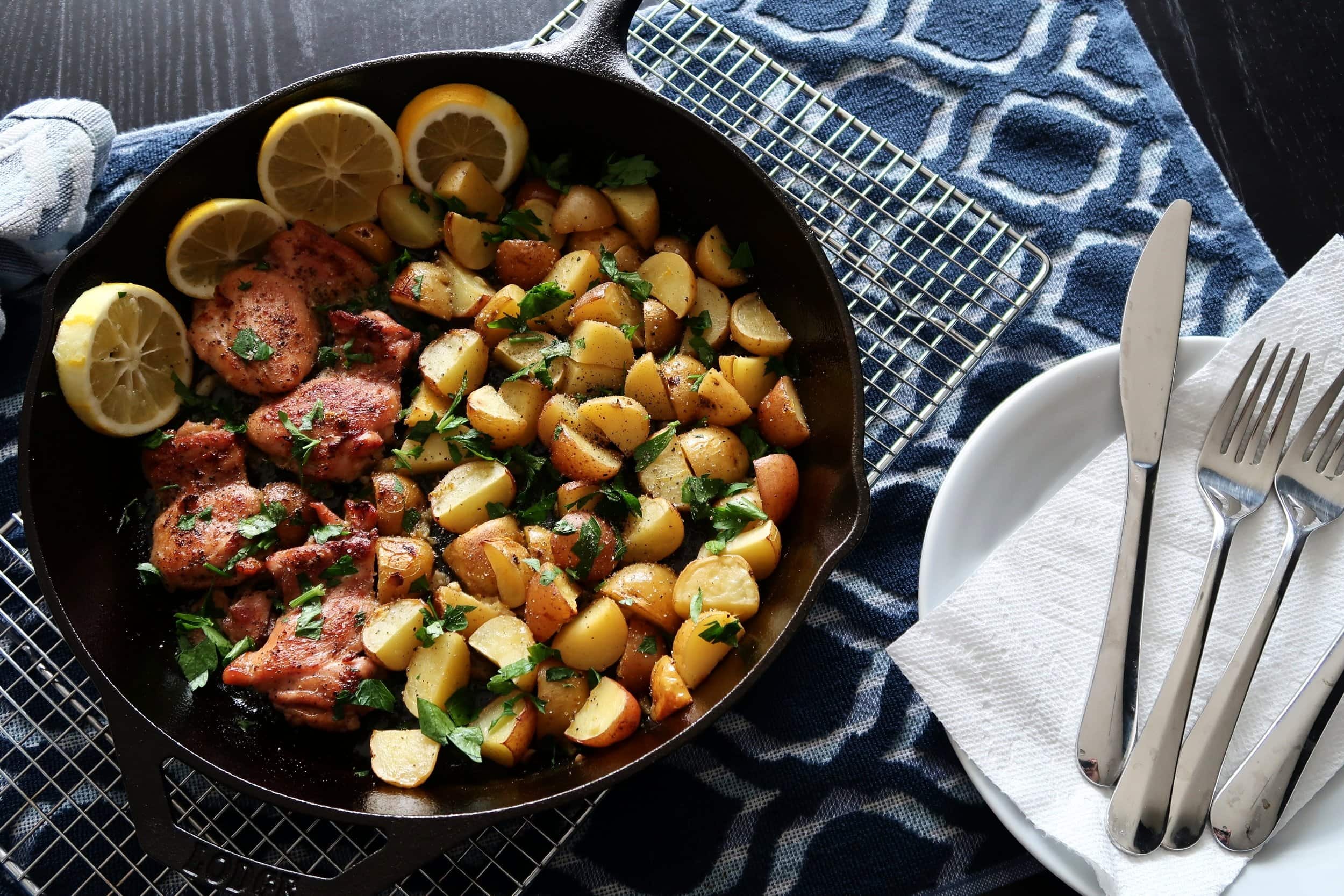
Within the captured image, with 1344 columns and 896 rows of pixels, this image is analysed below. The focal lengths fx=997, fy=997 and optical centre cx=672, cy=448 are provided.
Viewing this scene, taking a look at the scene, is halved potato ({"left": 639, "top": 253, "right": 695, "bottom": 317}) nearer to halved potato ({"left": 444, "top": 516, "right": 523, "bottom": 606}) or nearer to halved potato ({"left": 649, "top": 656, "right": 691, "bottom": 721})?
halved potato ({"left": 444, "top": 516, "right": 523, "bottom": 606})

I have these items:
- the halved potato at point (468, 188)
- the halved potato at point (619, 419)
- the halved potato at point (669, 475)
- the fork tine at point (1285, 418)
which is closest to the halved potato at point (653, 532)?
the halved potato at point (669, 475)

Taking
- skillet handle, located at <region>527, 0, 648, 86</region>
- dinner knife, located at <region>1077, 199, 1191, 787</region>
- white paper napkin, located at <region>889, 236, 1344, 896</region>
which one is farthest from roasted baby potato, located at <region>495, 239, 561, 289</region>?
dinner knife, located at <region>1077, 199, 1191, 787</region>

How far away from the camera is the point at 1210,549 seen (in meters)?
1.87

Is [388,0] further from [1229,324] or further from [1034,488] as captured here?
[1229,324]

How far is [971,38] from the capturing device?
238cm

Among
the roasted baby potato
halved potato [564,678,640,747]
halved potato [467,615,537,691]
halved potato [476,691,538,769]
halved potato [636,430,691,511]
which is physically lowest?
halved potato [476,691,538,769]

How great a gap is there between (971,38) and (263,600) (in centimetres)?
204

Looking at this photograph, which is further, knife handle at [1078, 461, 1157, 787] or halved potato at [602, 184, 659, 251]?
halved potato at [602, 184, 659, 251]

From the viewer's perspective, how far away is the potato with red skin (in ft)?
6.25

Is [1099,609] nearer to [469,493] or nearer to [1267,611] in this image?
[1267,611]

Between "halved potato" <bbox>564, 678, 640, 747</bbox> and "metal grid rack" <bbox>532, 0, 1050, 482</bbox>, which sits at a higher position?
"metal grid rack" <bbox>532, 0, 1050, 482</bbox>

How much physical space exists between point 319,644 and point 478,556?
0.34 meters

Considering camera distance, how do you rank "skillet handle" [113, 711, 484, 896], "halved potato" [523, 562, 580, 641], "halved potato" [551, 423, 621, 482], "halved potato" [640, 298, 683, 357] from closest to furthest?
"skillet handle" [113, 711, 484, 896] → "halved potato" [523, 562, 580, 641] → "halved potato" [551, 423, 621, 482] → "halved potato" [640, 298, 683, 357]

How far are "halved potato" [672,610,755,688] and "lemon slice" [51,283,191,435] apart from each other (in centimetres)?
115
